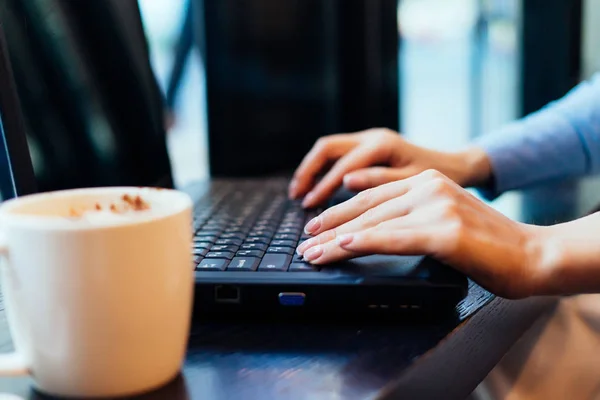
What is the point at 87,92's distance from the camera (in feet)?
2.10

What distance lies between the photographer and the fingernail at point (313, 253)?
16.1 inches

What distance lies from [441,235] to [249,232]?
18cm

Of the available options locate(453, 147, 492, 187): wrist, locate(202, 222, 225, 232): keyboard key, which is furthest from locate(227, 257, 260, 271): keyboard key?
locate(453, 147, 492, 187): wrist

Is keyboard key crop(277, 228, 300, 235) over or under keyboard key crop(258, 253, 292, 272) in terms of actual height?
under

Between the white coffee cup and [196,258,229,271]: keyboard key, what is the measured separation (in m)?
0.09

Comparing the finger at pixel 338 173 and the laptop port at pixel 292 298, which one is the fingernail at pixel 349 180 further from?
the laptop port at pixel 292 298

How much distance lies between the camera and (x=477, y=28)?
2420mm

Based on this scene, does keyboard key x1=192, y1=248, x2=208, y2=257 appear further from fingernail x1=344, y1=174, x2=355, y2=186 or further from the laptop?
fingernail x1=344, y1=174, x2=355, y2=186

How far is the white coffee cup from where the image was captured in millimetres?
277

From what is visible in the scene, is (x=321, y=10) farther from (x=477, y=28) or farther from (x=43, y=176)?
(x=477, y=28)

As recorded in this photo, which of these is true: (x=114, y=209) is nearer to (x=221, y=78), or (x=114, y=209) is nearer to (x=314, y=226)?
(x=314, y=226)

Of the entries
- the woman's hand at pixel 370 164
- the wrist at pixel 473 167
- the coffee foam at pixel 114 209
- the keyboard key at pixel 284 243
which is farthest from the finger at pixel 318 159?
the coffee foam at pixel 114 209

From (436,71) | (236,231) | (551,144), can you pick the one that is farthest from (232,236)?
(436,71)

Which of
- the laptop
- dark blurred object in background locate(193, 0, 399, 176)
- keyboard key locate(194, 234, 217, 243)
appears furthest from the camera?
dark blurred object in background locate(193, 0, 399, 176)
